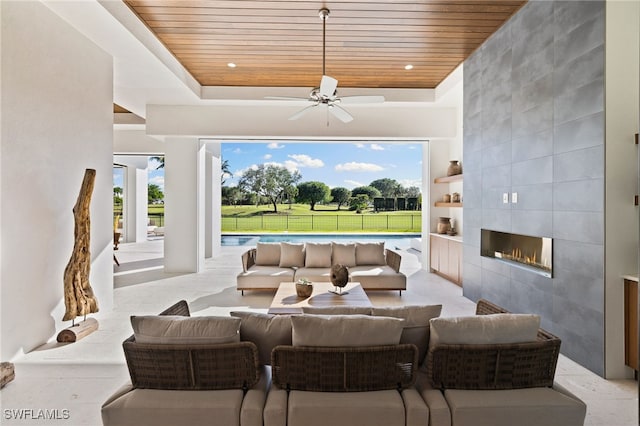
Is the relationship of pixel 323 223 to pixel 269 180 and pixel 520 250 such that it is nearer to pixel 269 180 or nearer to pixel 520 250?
pixel 269 180

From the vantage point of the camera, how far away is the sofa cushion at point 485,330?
6.41 feet

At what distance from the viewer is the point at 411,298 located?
5.38 m

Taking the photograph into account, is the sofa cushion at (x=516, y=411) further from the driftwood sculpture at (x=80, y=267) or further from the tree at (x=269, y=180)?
the tree at (x=269, y=180)

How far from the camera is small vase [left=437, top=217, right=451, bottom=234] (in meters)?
7.11

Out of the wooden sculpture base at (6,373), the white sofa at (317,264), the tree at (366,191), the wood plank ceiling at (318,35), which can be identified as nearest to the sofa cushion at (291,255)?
the white sofa at (317,264)

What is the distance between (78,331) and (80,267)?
2.10 feet

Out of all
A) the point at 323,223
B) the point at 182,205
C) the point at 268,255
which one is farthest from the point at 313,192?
the point at 268,255

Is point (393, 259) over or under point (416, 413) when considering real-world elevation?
over

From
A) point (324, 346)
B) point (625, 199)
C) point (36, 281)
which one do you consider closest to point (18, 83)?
point (36, 281)

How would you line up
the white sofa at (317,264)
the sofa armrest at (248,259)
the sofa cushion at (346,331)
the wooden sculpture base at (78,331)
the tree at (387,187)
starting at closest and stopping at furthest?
the sofa cushion at (346,331) < the wooden sculpture base at (78,331) < the white sofa at (317,264) < the sofa armrest at (248,259) < the tree at (387,187)

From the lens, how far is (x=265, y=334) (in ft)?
6.77

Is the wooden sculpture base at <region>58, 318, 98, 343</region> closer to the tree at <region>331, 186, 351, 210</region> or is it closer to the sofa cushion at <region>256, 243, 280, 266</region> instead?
the sofa cushion at <region>256, 243, 280, 266</region>

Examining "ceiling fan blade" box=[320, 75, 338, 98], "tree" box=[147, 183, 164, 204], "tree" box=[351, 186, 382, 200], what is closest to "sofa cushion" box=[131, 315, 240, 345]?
"ceiling fan blade" box=[320, 75, 338, 98]

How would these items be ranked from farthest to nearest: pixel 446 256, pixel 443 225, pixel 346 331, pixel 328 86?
pixel 443 225 → pixel 446 256 → pixel 328 86 → pixel 346 331
